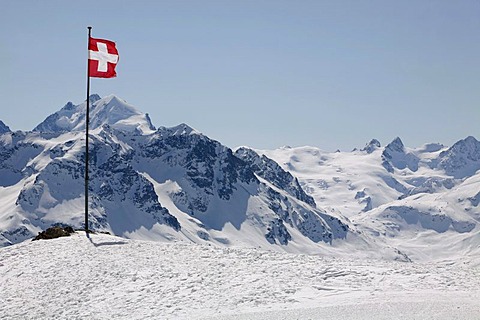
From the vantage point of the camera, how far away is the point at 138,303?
24.3m

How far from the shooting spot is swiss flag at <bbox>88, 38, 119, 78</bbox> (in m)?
36.5

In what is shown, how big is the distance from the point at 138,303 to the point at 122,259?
648 centimetres

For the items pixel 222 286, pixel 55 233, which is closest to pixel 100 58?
pixel 55 233

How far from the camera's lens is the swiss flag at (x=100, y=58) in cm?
3650

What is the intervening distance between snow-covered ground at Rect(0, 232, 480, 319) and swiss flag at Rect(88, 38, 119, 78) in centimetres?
1075

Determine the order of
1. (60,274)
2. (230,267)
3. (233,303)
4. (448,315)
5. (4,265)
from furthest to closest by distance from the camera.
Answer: (4,265)
(60,274)
(230,267)
(233,303)
(448,315)

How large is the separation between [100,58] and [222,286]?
58.5ft

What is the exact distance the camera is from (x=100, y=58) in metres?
36.6

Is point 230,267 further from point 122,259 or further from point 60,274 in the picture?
point 60,274

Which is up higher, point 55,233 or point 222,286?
point 55,233

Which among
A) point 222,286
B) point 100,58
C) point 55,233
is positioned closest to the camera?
point 222,286

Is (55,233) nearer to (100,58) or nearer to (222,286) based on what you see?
(100,58)

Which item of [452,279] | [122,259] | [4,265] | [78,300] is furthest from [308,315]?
[4,265]

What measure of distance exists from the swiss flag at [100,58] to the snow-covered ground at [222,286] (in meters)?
10.7
